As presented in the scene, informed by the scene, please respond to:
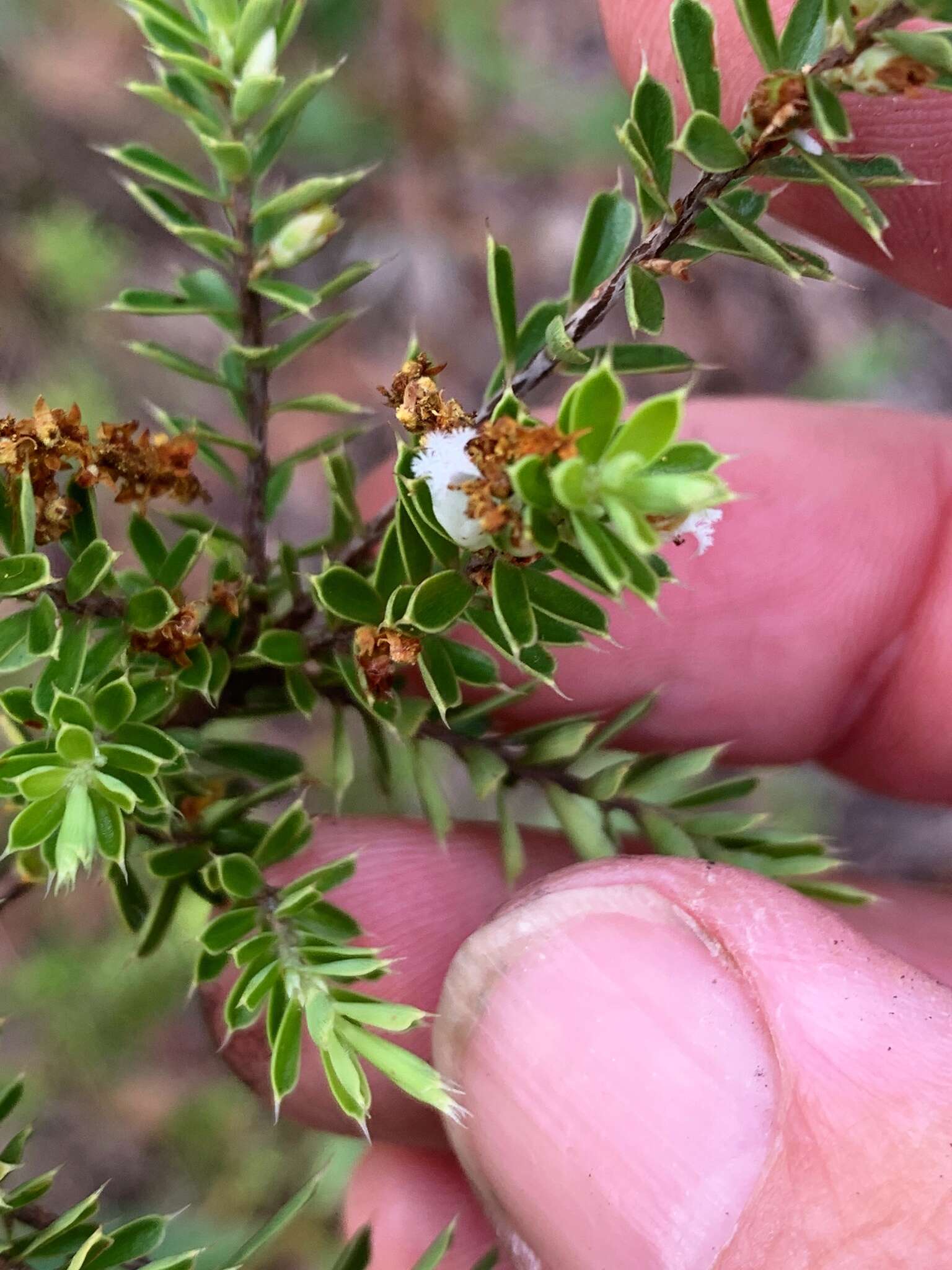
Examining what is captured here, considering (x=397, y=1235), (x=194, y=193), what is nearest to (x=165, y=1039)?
(x=397, y=1235)

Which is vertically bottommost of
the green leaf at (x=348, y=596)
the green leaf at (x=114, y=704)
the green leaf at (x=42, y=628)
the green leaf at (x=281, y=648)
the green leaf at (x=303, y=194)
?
the green leaf at (x=281, y=648)

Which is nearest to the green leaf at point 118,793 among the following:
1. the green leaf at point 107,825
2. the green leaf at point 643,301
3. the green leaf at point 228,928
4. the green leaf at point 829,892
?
the green leaf at point 107,825

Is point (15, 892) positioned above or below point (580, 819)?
above

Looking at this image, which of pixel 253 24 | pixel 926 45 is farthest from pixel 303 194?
pixel 926 45

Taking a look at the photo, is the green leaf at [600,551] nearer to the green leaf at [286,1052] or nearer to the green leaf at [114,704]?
the green leaf at [114,704]

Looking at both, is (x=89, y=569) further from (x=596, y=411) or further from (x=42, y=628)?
(x=596, y=411)

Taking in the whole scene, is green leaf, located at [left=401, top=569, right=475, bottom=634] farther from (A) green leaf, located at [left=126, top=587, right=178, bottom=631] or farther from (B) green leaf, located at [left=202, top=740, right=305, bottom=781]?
(B) green leaf, located at [left=202, top=740, right=305, bottom=781]

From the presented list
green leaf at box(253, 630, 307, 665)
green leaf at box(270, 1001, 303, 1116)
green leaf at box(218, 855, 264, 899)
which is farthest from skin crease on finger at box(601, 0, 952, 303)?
green leaf at box(270, 1001, 303, 1116)
